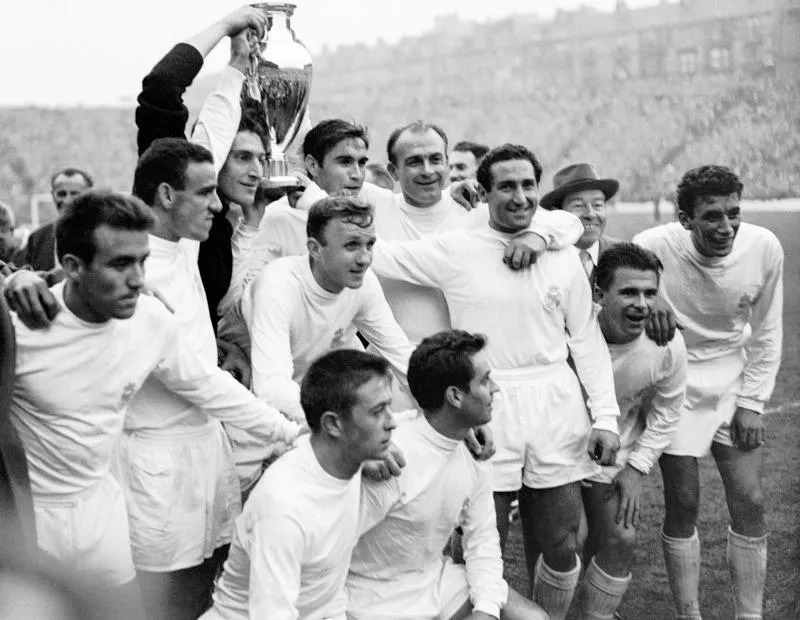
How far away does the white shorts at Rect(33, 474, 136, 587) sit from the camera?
2.77 metres

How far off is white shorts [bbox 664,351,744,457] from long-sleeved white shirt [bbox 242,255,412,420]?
1356mm

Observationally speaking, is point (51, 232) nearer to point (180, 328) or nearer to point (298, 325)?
point (298, 325)

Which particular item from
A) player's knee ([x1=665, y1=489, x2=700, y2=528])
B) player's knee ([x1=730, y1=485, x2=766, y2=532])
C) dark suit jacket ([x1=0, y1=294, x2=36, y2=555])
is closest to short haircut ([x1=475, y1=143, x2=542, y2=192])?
player's knee ([x1=665, y1=489, x2=700, y2=528])

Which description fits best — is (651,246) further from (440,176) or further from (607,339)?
(440,176)

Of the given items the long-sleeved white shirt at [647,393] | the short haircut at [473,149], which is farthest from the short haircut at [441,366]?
the short haircut at [473,149]

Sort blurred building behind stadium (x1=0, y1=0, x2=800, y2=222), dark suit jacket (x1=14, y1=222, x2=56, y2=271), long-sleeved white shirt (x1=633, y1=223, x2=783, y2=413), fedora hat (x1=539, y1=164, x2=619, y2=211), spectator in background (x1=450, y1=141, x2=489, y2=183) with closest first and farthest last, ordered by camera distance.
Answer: long-sleeved white shirt (x1=633, y1=223, x2=783, y2=413) < fedora hat (x1=539, y1=164, x2=619, y2=211) < dark suit jacket (x1=14, y1=222, x2=56, y2=271) < spectator in background (x1=450, y1=141, x2=489, y2=183) < blurred building behind stadium (x1=0, y1=0, x2=800, y2=222)

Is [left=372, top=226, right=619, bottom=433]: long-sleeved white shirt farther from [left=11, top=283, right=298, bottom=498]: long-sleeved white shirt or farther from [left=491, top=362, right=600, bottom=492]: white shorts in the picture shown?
[left=11, top=283, right=298, bottom=498]: long-sleeved white shirt

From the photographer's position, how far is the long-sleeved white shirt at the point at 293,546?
8.77ft

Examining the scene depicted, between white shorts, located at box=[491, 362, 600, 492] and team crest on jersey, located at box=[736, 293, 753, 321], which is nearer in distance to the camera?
white shorts, located at box=[491, 362, 600, 492]

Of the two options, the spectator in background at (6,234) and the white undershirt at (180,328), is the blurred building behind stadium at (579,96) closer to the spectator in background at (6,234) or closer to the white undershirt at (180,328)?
the spectator in background at (6,234)

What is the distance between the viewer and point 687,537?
4.48m

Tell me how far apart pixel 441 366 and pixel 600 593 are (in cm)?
149

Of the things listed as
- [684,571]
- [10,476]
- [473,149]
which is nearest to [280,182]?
[10,476]

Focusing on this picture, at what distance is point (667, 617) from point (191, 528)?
2.41 meters
